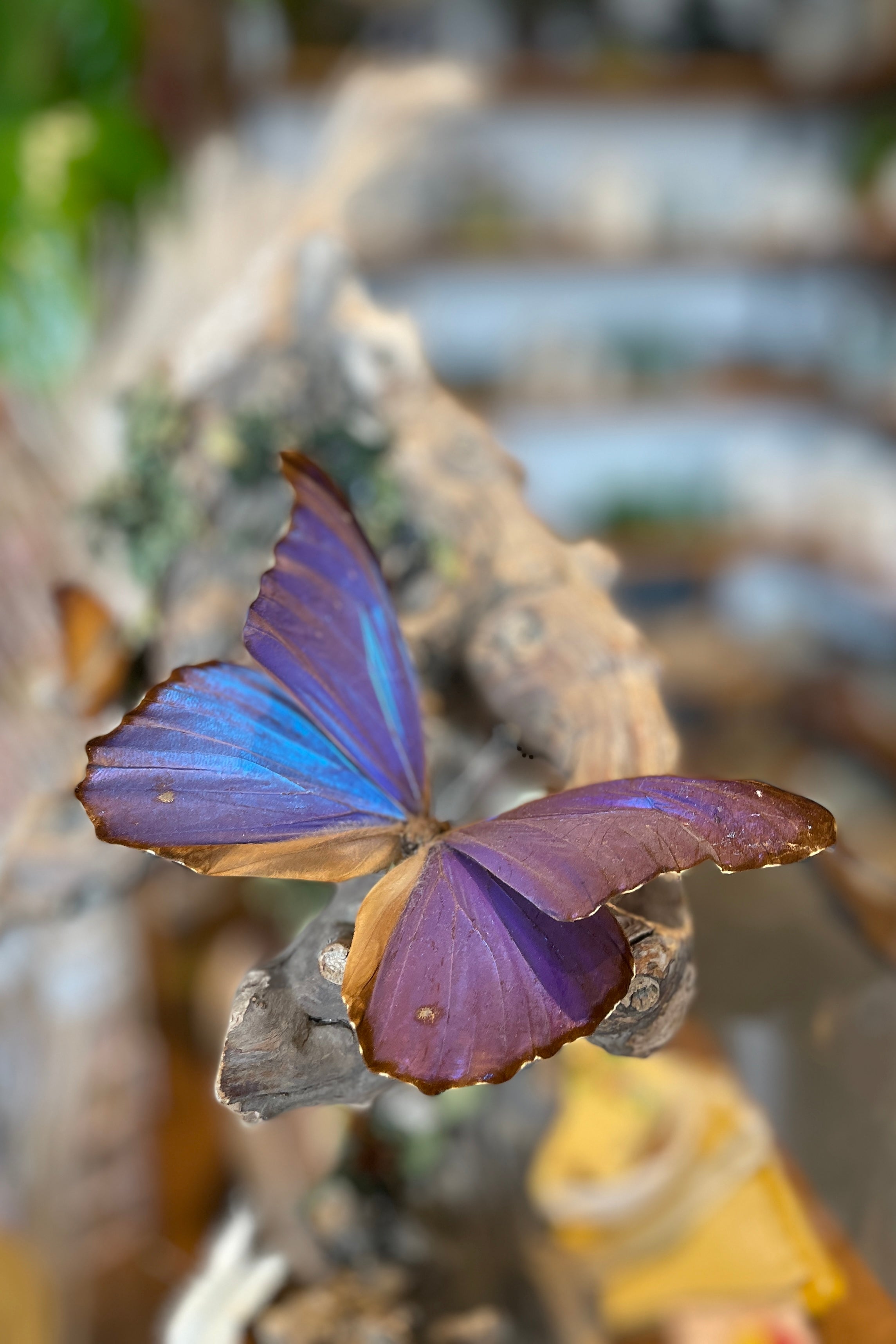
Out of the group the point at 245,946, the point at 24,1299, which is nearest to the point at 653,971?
the point at 24,1299

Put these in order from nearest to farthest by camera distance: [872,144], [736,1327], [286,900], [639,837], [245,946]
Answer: [639,837] < [736,1327] < [286,900] < [245,946] < [872,144]

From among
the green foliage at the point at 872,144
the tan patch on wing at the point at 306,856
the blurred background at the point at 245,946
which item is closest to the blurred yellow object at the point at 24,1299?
the blurred background at the point at 245,946

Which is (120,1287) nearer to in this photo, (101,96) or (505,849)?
(505,849)

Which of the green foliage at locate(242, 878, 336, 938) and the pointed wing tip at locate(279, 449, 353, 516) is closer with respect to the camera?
the pointed wing tip at locate(279, 449, 353, 516)

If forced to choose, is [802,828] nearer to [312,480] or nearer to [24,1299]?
[312,480]

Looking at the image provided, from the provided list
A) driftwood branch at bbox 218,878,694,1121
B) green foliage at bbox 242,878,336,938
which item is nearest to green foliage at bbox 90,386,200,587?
green foliage at bbox 242,878,336,938

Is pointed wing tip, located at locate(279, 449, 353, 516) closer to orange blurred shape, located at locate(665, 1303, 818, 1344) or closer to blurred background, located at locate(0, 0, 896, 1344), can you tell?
blurred background, located at locate(0, 0, 896, 1344)
